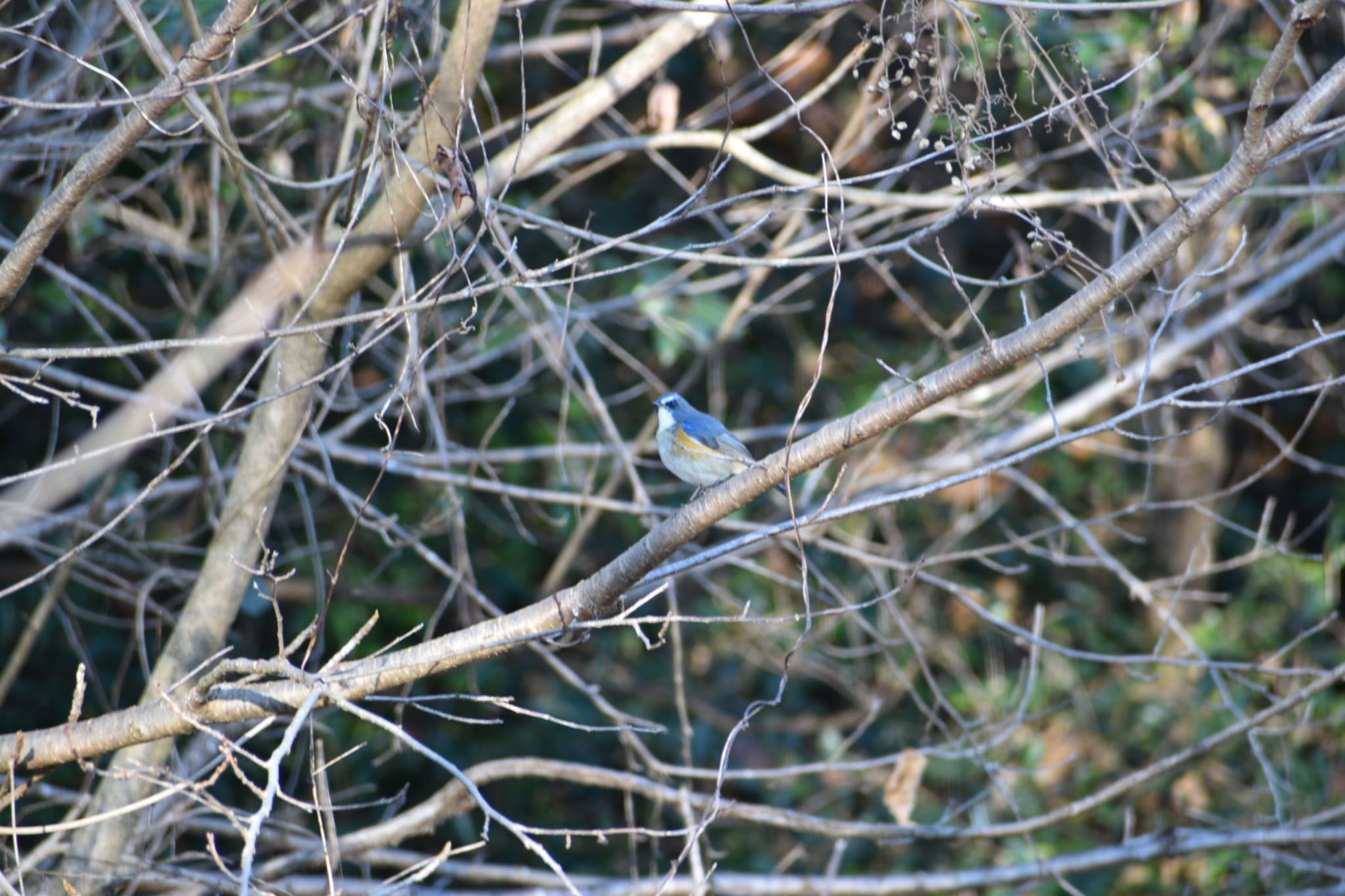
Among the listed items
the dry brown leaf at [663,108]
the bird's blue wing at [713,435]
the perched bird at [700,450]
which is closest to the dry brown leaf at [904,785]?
the perched bird at [700,450]

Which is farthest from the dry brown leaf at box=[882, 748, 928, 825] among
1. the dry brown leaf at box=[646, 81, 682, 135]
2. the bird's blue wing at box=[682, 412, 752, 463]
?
the dry brown leaf at box=[646, 81, 682, 135]

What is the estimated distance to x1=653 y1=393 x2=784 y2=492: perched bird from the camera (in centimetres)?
503

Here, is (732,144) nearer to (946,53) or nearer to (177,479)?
(946,53)

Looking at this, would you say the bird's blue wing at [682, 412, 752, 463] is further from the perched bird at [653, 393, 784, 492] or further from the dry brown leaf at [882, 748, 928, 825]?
the dry brown leaf at [882, 748, 928, 825]

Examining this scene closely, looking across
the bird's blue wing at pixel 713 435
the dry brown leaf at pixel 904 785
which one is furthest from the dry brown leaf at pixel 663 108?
the dry brown leaf at pixel 904 785

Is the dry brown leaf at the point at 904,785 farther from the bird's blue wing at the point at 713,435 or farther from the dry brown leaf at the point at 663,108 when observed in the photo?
the dry brown leaf at the point at 663,108

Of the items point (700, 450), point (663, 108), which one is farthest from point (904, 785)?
point (663, 108)

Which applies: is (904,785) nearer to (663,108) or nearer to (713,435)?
(713,435)

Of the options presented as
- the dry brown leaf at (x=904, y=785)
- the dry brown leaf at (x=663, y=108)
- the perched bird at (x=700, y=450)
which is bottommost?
the dry brown leaf at (x=904, y=785)

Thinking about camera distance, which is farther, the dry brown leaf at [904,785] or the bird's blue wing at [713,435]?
the bird's blue wing at [713,435]

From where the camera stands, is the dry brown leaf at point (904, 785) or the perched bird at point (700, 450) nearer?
the dry brown leaf at point (904, 785)

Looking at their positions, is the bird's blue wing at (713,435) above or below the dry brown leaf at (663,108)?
below

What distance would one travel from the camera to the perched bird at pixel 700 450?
5031mm

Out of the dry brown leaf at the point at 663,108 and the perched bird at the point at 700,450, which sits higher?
the dry brown leaf at the point at 663,108
